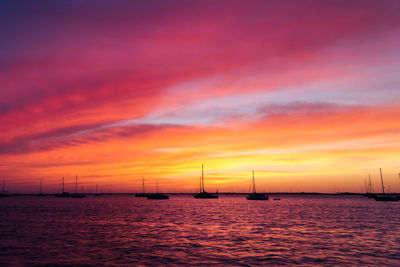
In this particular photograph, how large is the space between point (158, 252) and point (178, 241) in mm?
6618

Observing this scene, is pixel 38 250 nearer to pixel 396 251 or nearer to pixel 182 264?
pixel 182 264

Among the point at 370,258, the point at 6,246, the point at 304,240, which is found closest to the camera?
the point at 370,258

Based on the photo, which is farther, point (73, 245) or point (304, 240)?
point (304, 240)

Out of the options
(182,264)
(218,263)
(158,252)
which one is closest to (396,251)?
(218,263)

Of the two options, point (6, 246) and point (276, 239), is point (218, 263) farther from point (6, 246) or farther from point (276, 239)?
point (6, 246)

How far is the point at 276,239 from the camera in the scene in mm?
38281

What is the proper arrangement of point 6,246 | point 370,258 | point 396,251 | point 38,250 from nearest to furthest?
point 370,258 < point 396,251 < point 38,250 < point 6,246

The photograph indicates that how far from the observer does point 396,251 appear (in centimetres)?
2962

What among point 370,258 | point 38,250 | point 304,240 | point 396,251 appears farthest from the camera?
point 304,240

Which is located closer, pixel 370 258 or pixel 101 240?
pixel 370 258

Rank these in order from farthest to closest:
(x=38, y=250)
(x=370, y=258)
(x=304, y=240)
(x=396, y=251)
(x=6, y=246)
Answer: (x=304, y=240) → (x=6, y=246) → (x=38, y=250) → (x=396, y=251) → (x=370, y=258)

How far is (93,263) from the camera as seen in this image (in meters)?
26.2

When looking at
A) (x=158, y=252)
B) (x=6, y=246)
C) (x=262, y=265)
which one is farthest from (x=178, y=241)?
(x=6, y=246)

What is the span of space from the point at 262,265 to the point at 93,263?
44.3 feet
